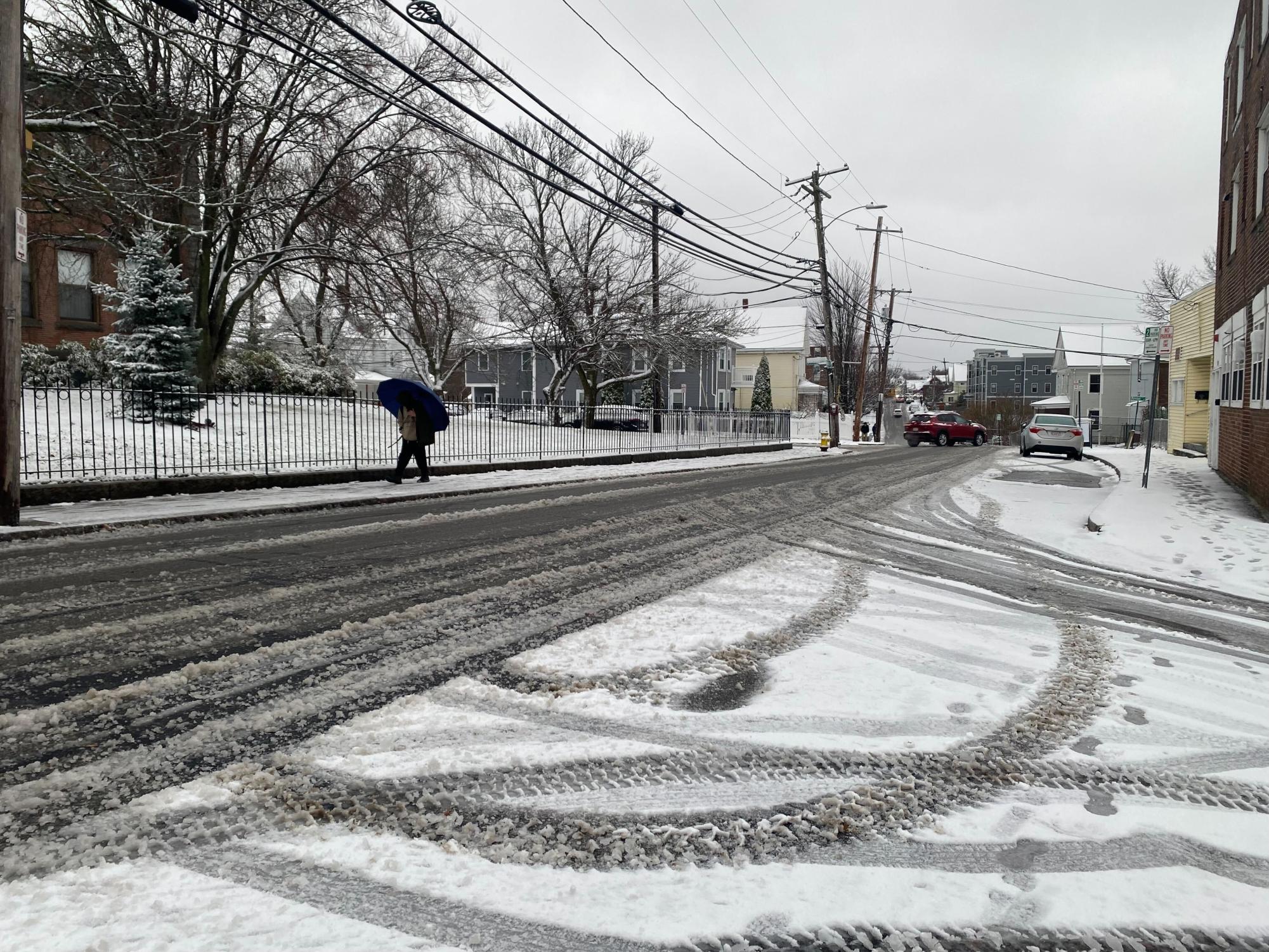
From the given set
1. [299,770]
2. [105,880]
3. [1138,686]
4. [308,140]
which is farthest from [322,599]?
[308,140]

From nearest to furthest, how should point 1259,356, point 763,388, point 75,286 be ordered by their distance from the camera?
point 1259,356 < point 75,286 < point 763,388

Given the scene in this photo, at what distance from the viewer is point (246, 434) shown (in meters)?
14.5

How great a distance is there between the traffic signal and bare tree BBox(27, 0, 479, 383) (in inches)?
14.6

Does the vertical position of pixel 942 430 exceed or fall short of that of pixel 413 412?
it falls short

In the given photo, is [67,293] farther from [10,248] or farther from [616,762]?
[616,762]

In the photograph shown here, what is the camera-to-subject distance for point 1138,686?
15.5 ft

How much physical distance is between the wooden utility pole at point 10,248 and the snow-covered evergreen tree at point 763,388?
57.5 metres

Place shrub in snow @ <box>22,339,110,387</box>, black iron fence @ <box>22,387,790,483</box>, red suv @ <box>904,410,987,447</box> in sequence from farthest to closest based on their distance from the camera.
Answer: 1. red suv @ <box>904,410,987,447</box>
2. shrub in snow @ <box>22,339,110,387</box>
3. black iron fence @ <box>22,387,790,483</box>

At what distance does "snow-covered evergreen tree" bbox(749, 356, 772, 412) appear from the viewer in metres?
65.4

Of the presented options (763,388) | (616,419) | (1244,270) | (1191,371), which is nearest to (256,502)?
(616,419)

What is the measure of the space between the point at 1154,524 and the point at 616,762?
33.9 feet

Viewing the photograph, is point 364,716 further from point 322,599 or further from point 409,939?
point 322,599

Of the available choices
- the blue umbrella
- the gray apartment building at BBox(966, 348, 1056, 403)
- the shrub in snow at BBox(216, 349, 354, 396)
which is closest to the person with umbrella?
the blue umbrella

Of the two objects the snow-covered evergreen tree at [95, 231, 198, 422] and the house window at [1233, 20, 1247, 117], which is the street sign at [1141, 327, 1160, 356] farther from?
the snow-covered evergreen tree at [95, 231, 198, 422]
